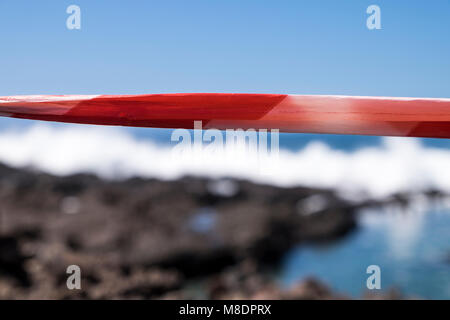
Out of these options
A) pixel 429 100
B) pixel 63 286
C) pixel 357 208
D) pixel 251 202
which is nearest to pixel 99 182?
pixel 63 286

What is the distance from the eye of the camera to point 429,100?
81 centimetres

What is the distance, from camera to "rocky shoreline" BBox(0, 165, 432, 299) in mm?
2168

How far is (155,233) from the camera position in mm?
2484

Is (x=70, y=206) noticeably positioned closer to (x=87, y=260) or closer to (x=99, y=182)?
(x=99, y=182)

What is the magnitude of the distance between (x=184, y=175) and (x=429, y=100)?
6.17 feet

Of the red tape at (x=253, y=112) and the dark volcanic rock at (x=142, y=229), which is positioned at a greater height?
the red tape at (x=253, y=112)

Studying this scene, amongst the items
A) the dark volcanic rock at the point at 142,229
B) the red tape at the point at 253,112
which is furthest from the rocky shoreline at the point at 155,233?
the red tape at the point at 253,112

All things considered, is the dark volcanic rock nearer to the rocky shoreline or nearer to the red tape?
the rocky shoreline

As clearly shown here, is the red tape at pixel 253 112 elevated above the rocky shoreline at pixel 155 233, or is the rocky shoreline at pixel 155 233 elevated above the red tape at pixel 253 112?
the red tape at pixel 253 112

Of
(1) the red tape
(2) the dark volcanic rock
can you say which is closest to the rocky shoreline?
(2) the dark volcanic rock

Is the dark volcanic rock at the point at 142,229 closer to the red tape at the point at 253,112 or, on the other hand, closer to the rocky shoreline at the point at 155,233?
the rocky shoreline at the point at 155,233

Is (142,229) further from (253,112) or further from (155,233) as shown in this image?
(253,112)

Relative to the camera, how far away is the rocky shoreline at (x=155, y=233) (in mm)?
2168

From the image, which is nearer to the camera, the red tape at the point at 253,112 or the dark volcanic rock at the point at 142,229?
the red tape at the point at 253,112
